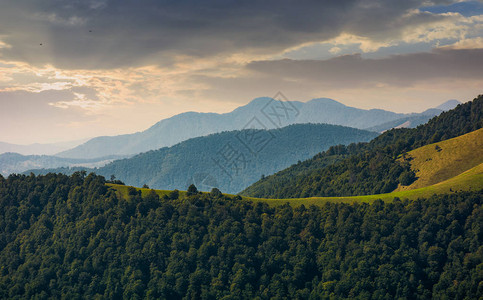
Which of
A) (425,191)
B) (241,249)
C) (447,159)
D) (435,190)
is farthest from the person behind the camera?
(447,159)

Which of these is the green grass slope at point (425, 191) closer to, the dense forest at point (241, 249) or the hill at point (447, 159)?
the dense forest at point (241, 249)

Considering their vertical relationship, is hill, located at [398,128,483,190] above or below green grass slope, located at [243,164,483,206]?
above

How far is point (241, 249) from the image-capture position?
115 m

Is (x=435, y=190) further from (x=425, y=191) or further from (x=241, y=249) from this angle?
(x=241, y=249)

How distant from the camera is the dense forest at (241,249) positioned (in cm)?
10269

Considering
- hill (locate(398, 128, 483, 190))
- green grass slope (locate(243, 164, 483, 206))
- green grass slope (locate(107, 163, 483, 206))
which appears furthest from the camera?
hill (locate(398, 128, 483, 190))

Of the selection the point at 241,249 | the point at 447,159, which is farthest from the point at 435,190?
the point at 241,249

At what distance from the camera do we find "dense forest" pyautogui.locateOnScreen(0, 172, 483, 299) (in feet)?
337

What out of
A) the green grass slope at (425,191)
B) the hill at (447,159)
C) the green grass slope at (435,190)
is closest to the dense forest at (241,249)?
the green grass slope at (425,191)

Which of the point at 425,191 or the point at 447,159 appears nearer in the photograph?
the point at 425,191

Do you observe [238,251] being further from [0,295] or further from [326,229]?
[0,295]

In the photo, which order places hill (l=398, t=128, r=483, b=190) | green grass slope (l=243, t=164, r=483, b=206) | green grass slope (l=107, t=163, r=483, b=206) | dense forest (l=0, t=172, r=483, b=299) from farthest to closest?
hill (l=398, t=128, r=483, b=190) → green grass slope (l=107, t=163, r=483, b=206) → green grass slope (l=243, t=164, r=483, b=206) → dense forest (l=0, t=172, r=483, b=299)

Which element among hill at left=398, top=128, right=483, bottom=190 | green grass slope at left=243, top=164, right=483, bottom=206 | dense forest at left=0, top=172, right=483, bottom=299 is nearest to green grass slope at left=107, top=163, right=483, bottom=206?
green grass slope at left=243, top=164, right=483, bottom=206

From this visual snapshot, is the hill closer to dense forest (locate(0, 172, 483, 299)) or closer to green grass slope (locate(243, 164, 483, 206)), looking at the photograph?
green grass slope (locate(243, 164, 483, 206))
